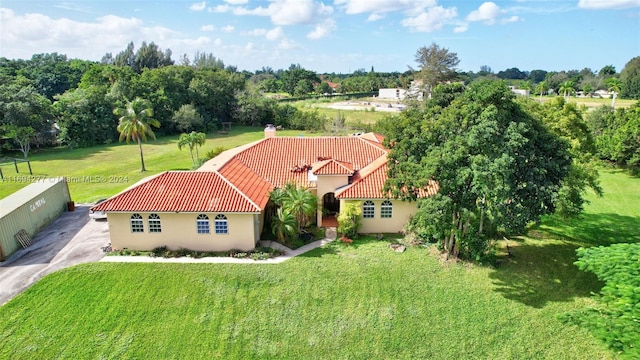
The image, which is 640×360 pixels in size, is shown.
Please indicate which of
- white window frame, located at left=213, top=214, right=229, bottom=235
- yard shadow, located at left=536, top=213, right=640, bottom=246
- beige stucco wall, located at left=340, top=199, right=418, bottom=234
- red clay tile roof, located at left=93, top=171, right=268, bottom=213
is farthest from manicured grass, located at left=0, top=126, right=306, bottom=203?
yard shadow, located at left=536, top=213, right=640, bottom=246

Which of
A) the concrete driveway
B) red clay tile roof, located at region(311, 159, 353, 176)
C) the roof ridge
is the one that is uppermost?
red clay tile roof, located at region(311, 159, 353, 176)

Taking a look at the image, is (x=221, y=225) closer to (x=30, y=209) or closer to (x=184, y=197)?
(x=184, y=197)

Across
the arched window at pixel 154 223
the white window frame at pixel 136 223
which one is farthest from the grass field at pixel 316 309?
the white window frame at pixel 136 223

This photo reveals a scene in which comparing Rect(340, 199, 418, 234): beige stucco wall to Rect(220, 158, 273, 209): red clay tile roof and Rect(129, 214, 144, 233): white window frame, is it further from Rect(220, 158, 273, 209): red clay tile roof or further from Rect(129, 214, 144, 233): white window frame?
Rect(129, 214, 144, 233): white window frame

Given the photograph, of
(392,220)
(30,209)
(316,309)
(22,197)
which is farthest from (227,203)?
(22,197)

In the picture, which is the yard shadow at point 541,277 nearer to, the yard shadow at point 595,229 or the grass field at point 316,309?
the grass field at point 316,309

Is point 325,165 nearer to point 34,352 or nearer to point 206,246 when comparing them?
point 206,246

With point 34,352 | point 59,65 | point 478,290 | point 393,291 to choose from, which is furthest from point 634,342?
point 59,65
